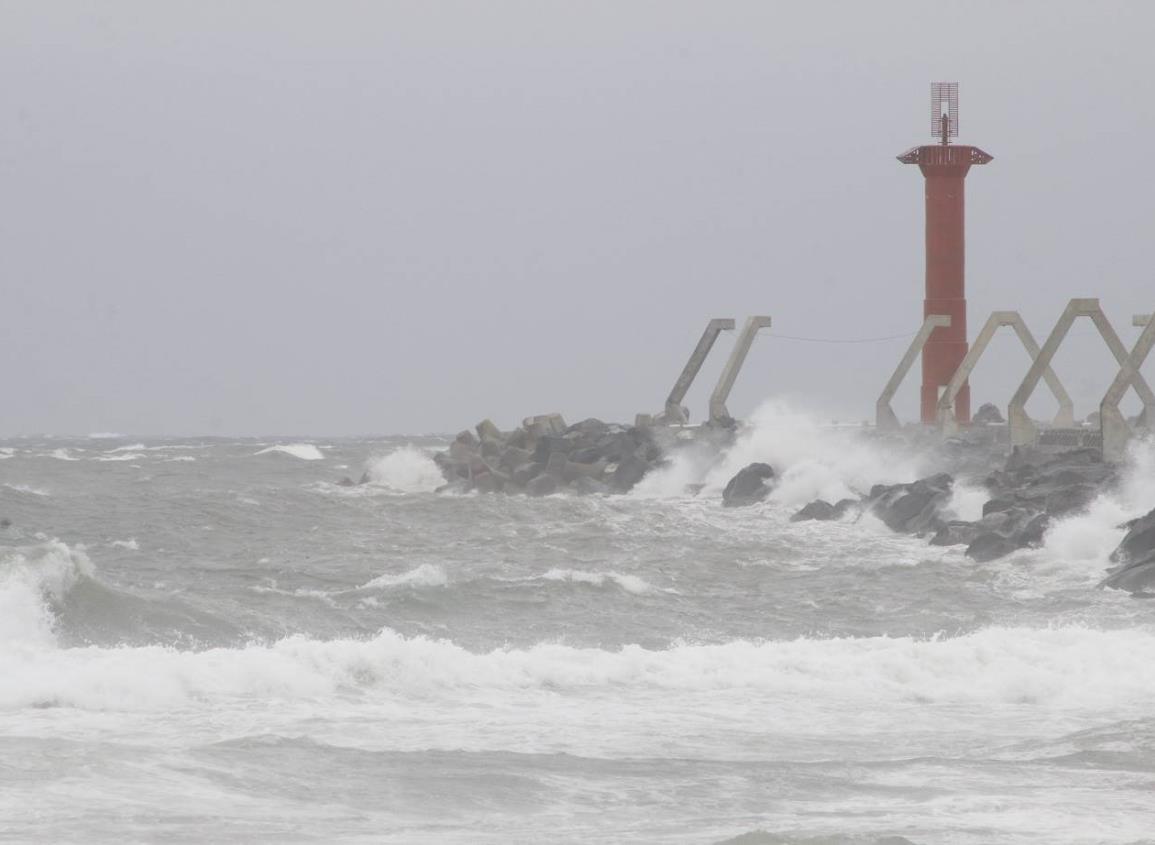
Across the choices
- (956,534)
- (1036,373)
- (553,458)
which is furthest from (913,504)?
(553,458)

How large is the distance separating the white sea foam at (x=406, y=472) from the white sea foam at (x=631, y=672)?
79.8 ft

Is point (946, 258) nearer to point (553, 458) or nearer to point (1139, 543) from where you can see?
point (553, 458)

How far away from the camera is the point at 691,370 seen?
3816cm

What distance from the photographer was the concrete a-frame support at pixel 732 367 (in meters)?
37.1

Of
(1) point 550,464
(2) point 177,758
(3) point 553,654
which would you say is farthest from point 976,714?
(1) point 550,464

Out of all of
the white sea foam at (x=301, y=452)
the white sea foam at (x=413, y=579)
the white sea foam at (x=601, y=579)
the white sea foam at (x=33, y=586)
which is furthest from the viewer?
the white sea foam at (x=301, y=452)

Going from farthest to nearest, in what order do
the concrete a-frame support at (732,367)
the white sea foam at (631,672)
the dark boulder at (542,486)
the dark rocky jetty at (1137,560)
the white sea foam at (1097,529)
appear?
the concrete a-frame support at (732,367), the dark boulder at (542,486), the white sea foam at (1097,529), the dark rocky jetty at (1137,560), the white sea foam at (631,672)

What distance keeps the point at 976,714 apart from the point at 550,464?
904 inches

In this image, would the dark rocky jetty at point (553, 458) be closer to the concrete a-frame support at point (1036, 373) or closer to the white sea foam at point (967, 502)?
the concrete a-frame support at point (1036, 373)

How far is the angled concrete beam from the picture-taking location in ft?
109

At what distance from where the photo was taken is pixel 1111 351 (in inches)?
1209

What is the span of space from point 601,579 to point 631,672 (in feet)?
18.3

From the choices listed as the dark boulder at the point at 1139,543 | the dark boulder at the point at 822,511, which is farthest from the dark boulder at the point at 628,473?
the dark boulder at the point at 1139,543

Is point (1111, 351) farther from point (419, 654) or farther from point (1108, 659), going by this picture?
point (419, 654)
